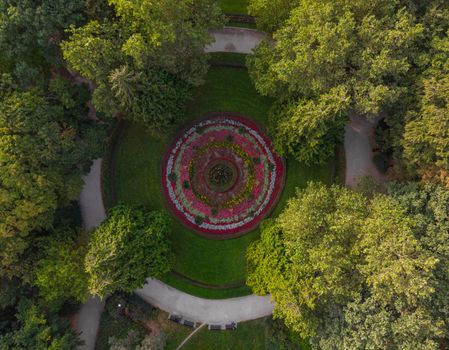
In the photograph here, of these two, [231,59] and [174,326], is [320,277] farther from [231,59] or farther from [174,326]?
[231,59]

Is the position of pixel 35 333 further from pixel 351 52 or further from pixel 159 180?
pixel 351 52

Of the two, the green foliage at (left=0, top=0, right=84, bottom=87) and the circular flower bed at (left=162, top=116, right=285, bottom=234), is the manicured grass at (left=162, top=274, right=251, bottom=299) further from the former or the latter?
the green foliage at (left=0, top=0, right=84, bottom=87)

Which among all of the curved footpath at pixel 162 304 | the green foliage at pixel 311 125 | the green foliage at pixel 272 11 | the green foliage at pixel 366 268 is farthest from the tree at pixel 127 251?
the green foliage at pixel 272 11

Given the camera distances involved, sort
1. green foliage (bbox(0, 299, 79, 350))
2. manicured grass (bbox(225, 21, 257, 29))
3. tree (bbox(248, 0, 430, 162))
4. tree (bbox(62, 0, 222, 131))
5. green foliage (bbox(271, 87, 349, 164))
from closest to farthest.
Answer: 1. tree (bbox(248, 0, 430, 162))
2. tree (bbox(62, 0, 222, 131))
3. green foliage (bbox(271, 87, 349, 164))
4. green foliage (bbox(0, 299, 79, 350))
5. manicured grass (bbox(225, 21, 257, 29))

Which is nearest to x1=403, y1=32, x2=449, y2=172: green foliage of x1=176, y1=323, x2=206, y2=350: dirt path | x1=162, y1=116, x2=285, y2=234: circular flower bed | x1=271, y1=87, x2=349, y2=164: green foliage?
x1=271, y1=87, x2=349, y2=164: green foliage

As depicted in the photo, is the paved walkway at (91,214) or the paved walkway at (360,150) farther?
the paved walkway at (360,150)

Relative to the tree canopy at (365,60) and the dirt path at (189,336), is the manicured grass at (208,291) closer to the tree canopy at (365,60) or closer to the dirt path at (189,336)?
the dirt path at (189,336)

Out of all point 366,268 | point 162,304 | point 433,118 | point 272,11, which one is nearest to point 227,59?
point 272,11

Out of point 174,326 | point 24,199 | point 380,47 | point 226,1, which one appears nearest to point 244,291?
point 174,326
